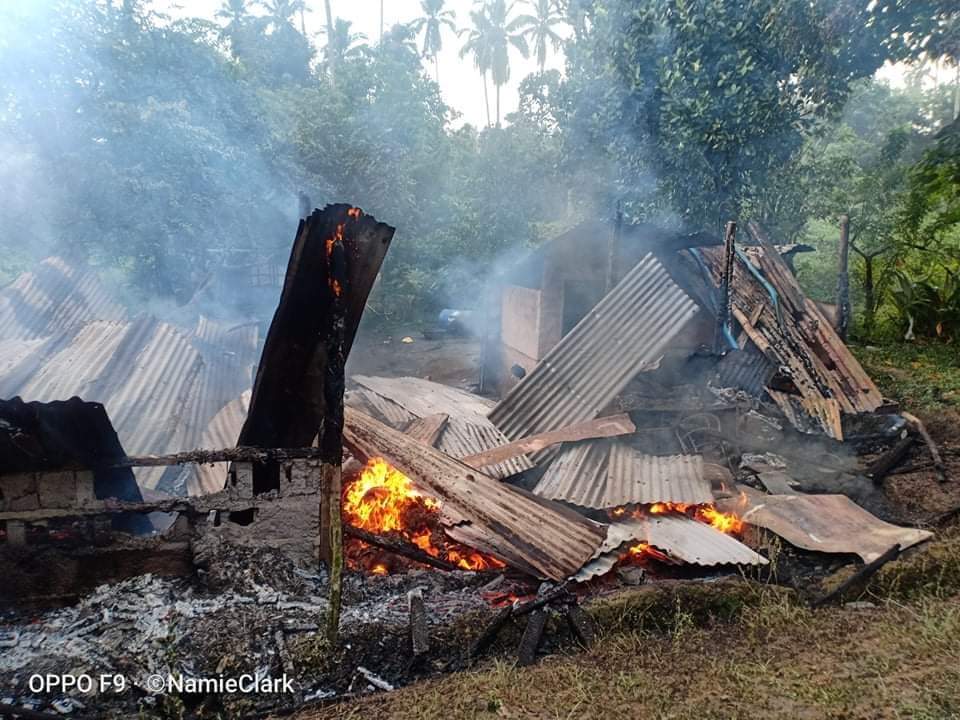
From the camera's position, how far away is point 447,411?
8.79 meters

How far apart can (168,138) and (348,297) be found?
35.7ft

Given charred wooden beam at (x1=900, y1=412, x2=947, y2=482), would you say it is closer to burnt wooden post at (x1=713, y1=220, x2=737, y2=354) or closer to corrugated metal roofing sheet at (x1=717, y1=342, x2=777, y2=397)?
corrugated metal roofing sheet at (x1=717, y1=342, x2=777, y2=397)

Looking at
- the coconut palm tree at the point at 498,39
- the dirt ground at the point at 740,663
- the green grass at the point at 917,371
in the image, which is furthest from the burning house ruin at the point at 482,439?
the coconut palm tree at the point at 498,39

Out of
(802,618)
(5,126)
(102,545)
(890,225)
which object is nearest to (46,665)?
(102,545)

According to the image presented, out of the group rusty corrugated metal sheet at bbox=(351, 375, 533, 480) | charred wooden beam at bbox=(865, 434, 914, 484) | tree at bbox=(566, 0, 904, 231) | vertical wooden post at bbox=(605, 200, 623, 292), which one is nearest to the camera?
charred wooden beam at bbox=(865, 434, 914, 484)

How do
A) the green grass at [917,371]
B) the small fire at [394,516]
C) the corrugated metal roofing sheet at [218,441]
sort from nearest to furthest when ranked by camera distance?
the small fire at [394,516], the corrugated metal roofing sheet at [218,441], the green grass at [917,371]

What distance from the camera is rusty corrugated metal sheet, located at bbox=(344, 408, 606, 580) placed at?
4871 millimetres

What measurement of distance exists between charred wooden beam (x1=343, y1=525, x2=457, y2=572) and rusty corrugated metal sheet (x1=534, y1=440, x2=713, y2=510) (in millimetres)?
1450

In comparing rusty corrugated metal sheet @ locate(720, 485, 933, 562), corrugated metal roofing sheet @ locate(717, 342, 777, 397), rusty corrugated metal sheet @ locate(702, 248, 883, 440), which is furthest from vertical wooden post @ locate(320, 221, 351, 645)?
rusty corrugated metal sheet @ locate(702, 248, 883, 440)

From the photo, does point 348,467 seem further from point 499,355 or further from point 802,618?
point 499,355

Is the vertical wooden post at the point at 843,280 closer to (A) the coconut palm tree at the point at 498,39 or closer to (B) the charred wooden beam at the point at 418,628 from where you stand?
(B) the charred wooden beam at the point at 418,628

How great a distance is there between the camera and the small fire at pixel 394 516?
206 inches

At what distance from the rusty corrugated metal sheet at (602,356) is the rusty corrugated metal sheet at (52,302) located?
27.6 feet

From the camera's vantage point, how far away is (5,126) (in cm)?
1106
